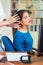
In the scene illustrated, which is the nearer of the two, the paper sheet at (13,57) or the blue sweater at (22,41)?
the paper sheet at (13,57)

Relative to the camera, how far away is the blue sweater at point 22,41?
2.79 metres

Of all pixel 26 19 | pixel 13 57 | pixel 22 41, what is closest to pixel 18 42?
pixel 22 41

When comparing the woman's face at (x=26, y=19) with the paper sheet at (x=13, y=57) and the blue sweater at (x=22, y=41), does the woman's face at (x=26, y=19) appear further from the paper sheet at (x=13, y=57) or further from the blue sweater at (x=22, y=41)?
the paper sheet at (x=13, y=57)

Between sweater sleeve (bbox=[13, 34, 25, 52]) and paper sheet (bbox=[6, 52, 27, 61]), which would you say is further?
sweater sleeve (bbox=[13, 34, 25, 52])

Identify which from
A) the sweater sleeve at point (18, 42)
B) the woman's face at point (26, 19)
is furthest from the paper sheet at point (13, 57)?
the woman's face at point (26, 19)

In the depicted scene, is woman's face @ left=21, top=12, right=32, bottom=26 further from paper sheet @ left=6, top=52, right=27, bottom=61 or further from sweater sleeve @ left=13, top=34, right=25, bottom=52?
paper sheet @ left=6, top=52, right=27, bottom=61

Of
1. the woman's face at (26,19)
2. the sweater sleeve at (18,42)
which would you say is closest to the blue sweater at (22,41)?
the sweater sleeve at (18,42)

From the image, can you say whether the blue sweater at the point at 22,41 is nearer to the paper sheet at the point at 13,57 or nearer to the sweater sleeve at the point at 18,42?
the sweater sleeve at the point at 18,42

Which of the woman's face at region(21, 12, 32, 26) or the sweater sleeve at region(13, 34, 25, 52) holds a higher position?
the woman's face at region(21, 12, 32, 26)

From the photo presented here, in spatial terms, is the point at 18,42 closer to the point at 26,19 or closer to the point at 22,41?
the point at 22,41

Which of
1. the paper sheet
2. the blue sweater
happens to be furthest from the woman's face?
the paper sheet

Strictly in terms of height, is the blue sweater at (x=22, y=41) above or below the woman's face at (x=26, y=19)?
below

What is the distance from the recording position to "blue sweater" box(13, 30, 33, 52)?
9.15 ft

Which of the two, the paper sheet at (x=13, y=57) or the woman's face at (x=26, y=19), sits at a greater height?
the woman's face at (x=26, y=19)
